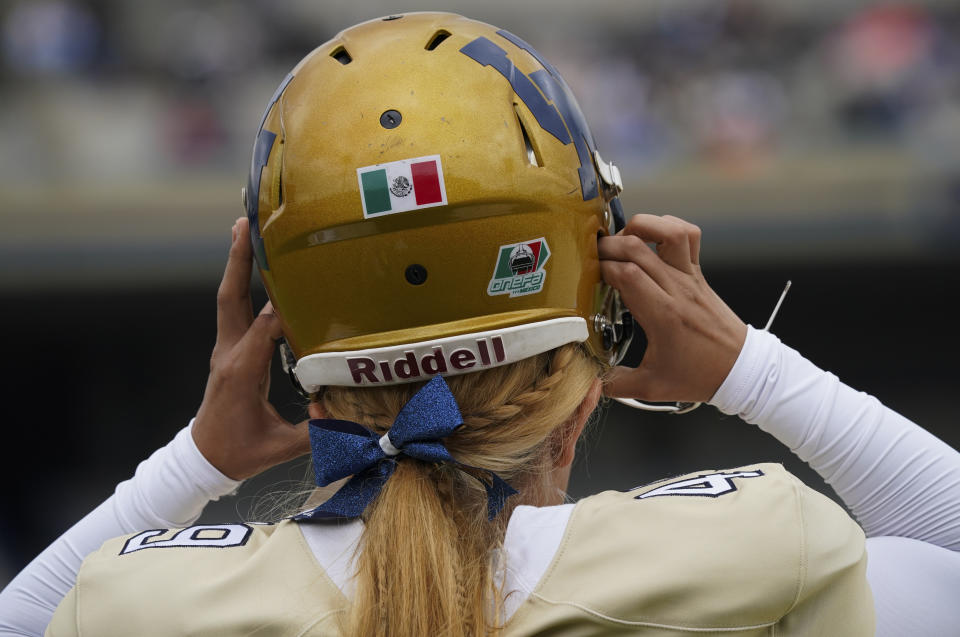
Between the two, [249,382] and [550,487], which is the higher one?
[249,382]

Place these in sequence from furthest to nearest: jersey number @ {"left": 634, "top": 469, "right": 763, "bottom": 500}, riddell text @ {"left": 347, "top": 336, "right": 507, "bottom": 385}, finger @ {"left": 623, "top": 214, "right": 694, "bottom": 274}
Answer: finger @ {"left": 623, "top": 214, "right": 694, "bottom": 274}, riddell text @ {"left": 347, "top": 336, "right": 507, "bottom": 385}, jersey number @ {"left": 634, "top": 469, "right": 763, "bottom": 500}

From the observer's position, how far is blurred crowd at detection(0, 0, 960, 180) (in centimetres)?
859

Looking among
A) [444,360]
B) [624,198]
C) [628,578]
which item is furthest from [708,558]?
[624,198]

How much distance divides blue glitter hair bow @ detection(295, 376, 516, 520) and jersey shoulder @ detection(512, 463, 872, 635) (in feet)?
0.55

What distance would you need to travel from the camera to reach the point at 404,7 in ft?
34.5

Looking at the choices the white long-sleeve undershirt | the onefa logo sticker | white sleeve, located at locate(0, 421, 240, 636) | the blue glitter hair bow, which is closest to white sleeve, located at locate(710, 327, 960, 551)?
the white long-sleeve undershirt

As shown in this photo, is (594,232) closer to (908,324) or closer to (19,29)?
(908,324)

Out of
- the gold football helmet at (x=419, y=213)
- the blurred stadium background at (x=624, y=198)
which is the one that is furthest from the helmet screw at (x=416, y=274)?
the blurred stadium background at (x=624, y=198)

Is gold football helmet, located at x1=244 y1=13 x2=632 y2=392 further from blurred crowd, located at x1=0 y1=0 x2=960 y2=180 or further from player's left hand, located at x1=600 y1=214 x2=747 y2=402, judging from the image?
blurred crowd, located at x1=0 y1=0 x2=960 y2=180

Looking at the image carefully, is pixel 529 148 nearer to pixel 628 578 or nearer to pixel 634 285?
pixel 634 285

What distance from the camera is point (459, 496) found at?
138cm

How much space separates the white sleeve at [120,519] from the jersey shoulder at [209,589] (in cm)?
43

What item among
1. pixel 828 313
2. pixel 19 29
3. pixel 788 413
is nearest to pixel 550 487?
pixel 788 413

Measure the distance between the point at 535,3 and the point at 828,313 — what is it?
489cm
